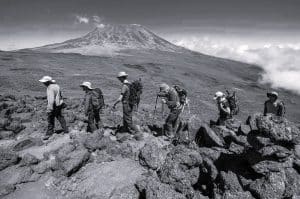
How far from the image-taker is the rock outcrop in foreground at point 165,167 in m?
4.20

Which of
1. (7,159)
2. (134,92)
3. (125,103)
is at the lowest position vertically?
(7,159)

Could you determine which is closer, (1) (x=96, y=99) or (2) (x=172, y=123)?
(1) (x=96, y=99)

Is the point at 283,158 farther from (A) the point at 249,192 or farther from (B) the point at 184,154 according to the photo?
(B) the point at 184,154

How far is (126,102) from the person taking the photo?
6.67 meters

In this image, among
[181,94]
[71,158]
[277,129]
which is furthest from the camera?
[181,94]

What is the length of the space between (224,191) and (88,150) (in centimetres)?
312

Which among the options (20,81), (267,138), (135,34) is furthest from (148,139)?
(135,34)

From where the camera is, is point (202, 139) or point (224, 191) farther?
point (202, 139)

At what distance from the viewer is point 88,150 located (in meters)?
5.79

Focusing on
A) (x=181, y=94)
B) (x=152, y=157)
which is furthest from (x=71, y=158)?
→ (x=181, y=94)

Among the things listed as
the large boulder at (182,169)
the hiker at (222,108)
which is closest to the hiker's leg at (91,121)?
the large boulder at (182,169)

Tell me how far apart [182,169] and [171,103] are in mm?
2268

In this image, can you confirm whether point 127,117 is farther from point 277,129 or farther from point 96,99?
point 277,129

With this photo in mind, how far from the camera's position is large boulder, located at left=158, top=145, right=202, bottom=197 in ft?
14.7
